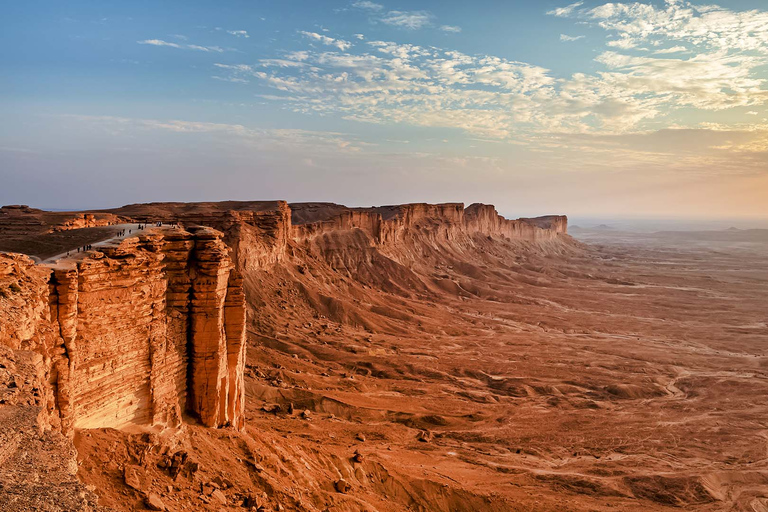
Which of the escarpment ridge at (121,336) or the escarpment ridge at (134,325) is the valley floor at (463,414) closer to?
the escarpment ridge at (121,336)

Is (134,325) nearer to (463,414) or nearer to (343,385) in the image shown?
(343,385)

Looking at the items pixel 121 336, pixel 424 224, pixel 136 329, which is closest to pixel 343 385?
pixel 136 329

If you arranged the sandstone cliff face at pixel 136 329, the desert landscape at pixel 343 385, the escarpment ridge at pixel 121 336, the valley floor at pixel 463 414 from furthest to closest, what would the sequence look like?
1. the valley floor at pixel 463 414
2. the desert landscape at pixel 343 385
3. the sandstone cliff face at pixel 136 329
4. the escarpment ridge at pixel 121 336

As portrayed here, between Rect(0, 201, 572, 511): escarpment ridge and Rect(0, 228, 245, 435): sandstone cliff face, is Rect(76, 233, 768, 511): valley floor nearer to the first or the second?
Rect(0, 201, 572, 511): escarpment ridge

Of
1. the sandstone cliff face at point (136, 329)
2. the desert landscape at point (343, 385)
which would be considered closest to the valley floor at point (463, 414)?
the desert landscape at point (343, 385)

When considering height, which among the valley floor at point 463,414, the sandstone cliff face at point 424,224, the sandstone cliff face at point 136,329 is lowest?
the valley floor at point 463,414

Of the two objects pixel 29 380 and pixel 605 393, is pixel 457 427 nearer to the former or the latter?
pixel 605 393

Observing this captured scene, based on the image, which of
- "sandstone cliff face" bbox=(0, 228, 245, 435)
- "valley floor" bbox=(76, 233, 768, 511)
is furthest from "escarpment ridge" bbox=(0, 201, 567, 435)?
"valley floor" bbox=(76, 233, 768, 511)
